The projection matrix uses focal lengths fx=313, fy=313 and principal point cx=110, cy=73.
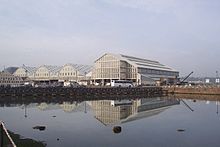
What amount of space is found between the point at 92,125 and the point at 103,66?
70561 mm

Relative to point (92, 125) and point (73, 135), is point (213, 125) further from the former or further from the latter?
point (73, 135)

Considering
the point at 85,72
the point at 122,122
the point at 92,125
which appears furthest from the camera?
the point at 85,72

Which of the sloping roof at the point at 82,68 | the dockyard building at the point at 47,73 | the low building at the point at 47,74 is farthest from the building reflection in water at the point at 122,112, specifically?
the low building at the point at 47,74

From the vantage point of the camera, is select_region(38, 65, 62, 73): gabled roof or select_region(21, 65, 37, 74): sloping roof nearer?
select_region(38, 65, 62, 73): gabled roof

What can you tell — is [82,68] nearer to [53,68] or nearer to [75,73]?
[75,73]

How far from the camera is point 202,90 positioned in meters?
72.8

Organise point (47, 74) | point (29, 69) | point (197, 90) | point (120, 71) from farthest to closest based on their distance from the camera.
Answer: point (29, 69)
point (47, 74)
point (120, 71)
point (197, 90)

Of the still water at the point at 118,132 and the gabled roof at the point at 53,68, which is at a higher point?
the gabled roof at the point at 53,68

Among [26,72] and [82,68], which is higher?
[82,68]

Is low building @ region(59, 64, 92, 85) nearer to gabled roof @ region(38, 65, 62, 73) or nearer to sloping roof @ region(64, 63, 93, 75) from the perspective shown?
sloping roof @ region(64, 63, 93, 75)

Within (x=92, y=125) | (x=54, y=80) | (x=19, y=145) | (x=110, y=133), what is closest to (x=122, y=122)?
(x=92, y=125)

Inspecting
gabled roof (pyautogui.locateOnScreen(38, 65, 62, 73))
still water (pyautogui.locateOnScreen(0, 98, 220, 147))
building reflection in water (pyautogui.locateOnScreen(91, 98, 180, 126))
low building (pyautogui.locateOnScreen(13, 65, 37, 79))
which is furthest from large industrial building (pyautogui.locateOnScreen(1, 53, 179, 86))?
still water (pyautogui.locateOnScreen(0, 98, 220, 147))

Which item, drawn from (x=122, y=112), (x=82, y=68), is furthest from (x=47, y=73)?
(x=122, y=112)

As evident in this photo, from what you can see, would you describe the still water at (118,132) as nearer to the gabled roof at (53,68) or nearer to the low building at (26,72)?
the gabled roof at (53,68)
